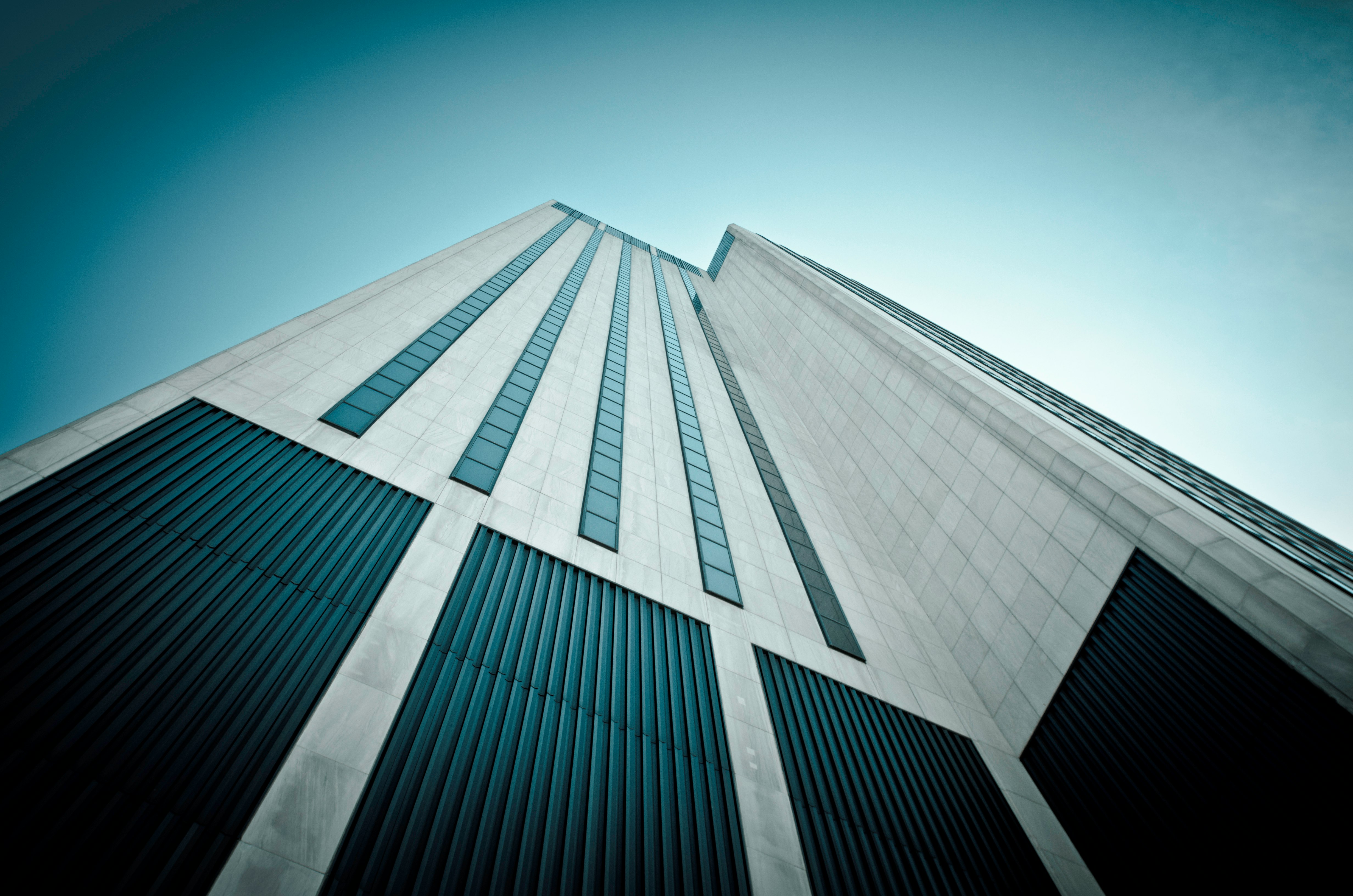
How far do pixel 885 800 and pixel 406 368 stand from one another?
18137mm

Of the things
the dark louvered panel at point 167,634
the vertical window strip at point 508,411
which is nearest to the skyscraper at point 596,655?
the dark louvered panel at point 167,634

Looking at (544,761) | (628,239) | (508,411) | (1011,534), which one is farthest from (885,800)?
(628,239)

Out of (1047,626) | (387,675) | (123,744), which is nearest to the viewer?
(123,744)

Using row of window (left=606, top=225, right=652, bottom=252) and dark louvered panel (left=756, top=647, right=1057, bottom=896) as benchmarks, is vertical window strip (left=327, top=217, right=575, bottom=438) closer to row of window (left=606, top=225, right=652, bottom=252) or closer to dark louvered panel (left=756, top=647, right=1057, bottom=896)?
dark louvered panel (left=756, top=647, right=1057, bottom=896)

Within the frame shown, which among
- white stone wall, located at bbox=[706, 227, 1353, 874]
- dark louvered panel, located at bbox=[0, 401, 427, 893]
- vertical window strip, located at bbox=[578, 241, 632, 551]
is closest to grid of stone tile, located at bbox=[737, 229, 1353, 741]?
white stone wall, located at bbox=[706, 227, 1353, 874]

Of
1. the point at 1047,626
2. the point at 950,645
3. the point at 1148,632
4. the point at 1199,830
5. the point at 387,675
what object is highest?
the point at 1148,632

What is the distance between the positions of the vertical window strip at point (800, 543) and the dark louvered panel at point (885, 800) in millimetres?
1884

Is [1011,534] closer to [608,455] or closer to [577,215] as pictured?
[608,455]

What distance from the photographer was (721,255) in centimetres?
7112

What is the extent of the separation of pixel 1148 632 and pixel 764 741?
32.0ft

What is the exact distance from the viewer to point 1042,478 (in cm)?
1496

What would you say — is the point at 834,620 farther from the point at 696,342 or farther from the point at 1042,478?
the point at 696,342

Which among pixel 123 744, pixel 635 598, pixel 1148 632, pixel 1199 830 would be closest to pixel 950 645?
pixel 1148 632

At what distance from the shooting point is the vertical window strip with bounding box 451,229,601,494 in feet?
44.2
